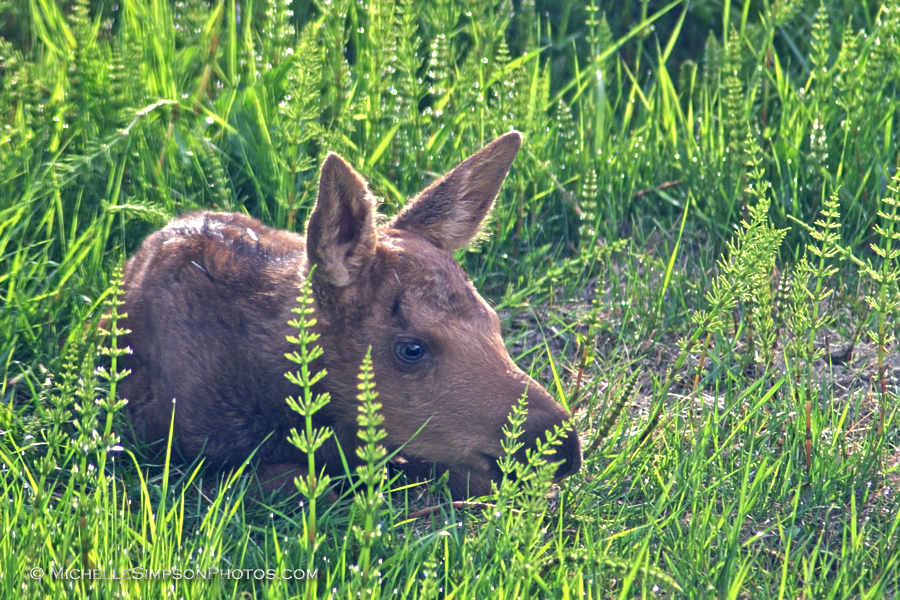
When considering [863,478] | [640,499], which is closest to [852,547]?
[863,478]

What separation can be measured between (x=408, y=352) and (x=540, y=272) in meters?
1.74

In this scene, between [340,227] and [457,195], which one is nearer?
[340,227]

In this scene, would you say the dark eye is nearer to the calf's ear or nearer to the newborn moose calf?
the newborn moose calf

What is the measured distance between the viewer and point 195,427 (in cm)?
398

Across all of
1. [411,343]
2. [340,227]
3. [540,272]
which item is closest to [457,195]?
[340,227]

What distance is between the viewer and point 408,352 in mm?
3840

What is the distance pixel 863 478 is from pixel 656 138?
8.21 ft

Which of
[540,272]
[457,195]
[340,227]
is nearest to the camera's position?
[340,227]

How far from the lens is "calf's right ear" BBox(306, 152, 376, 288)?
3.68m

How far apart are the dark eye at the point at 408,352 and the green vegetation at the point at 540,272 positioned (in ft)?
0.89

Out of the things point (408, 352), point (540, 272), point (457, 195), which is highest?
point (457, 195)

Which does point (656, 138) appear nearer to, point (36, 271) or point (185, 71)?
point (185, 71)

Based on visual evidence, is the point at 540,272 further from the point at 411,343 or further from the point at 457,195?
the point at 411,343

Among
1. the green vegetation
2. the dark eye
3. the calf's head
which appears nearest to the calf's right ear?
the calf's head
